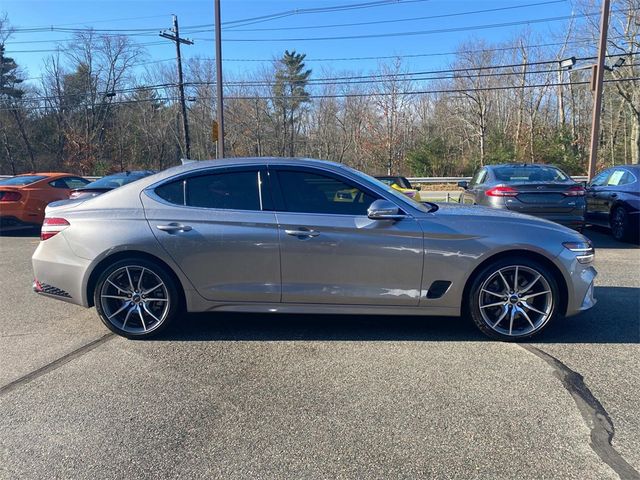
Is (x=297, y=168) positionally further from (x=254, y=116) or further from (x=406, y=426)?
(x=254, y=116)

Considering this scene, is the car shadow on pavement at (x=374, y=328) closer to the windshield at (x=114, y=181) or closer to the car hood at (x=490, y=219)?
the car hood at (x=490, y=219)

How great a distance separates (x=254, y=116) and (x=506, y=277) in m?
41.7

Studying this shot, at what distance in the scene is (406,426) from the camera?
9.11ft

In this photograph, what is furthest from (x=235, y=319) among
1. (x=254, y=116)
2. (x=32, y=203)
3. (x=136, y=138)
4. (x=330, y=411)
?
(x=136, y=138)

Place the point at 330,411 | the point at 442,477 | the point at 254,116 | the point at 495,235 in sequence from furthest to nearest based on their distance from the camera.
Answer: the point at 254,116
the point at 495,235
the point at 330,411
the point at 442,477

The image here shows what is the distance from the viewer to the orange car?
409 inches

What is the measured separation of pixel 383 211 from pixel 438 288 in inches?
32.3

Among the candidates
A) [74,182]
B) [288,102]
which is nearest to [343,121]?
[288,102]

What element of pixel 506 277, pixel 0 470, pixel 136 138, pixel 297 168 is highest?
pixel 136 138

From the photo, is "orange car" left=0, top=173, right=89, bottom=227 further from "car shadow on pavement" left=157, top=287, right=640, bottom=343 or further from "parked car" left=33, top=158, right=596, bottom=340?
"car shadow on pavement" left=157, top=287, right=640, bottom=343

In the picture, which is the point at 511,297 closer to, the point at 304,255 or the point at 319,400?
the point at 304,255

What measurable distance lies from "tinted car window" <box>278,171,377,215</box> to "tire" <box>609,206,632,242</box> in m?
7.53

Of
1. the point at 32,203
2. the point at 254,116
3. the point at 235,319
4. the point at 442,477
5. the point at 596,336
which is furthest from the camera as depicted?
the point at 254,116

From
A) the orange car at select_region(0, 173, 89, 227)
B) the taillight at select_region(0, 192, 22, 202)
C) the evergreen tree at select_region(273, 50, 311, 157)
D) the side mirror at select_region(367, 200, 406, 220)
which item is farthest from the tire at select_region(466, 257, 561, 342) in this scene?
the evergreen tree at select_region(273, 50, 311, 157)
